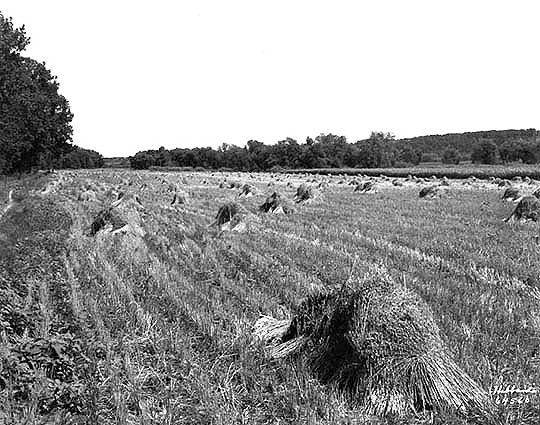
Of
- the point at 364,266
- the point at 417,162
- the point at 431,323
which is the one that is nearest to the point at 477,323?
the point at 431,323

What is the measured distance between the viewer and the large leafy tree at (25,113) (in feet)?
135

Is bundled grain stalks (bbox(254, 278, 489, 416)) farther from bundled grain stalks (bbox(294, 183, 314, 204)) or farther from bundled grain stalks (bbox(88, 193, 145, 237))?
bundled grain stalks (bbox(294, 183, 314, 204))

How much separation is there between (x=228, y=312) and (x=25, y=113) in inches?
1769

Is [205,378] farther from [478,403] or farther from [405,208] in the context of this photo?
[405,208]

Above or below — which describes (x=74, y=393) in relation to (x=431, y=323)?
below

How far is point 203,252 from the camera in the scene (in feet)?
37.9

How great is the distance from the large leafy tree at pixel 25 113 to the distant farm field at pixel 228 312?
3255 cm

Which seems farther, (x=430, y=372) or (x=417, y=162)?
(x=417, y=162)

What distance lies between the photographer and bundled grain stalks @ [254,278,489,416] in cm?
450

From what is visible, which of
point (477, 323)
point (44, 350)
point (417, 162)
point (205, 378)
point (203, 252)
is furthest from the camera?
point (417, 162)

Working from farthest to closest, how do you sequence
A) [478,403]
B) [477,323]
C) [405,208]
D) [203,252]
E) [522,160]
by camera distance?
[522,160]
[405,208]
[203,252]
[477,323]
[478,403]

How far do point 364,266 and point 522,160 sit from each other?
A: 347 feet

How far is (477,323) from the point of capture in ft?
20.6

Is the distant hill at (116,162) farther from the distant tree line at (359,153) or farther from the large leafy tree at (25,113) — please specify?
the large leafy tree at (25,113)
